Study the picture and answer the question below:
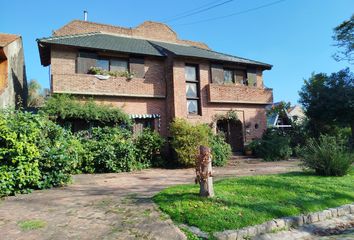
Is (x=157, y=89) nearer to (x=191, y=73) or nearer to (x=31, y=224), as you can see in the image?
(x=191, y=73)

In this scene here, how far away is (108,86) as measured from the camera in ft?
54.8

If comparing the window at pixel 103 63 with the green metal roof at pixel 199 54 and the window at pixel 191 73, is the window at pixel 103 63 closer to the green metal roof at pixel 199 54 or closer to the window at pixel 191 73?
the green metal roof at pixel 199 54

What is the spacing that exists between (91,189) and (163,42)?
652 inches

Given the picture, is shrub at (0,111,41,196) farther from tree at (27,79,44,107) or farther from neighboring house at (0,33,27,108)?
tree at (27,79,44,107)

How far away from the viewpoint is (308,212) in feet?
20.5

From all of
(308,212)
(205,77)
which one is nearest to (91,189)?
(308,212)

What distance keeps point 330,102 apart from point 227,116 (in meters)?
8.83

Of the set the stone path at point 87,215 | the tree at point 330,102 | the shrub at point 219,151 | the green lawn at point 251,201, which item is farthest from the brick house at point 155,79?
the green lawn at point 251,201

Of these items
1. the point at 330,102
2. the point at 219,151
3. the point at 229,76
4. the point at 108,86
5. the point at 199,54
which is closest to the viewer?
the point at 219,151

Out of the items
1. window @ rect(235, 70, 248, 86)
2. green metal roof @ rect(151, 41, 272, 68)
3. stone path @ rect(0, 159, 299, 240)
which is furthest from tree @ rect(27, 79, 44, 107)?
stone path @ rect(0, 159, 299, 240)

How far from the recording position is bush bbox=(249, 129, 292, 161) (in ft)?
60.6

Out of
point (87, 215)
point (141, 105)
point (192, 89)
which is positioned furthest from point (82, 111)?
point (87, 215)

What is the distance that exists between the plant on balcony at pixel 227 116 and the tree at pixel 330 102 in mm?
7823

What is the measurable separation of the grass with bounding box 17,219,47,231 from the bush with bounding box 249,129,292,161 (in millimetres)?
15160
